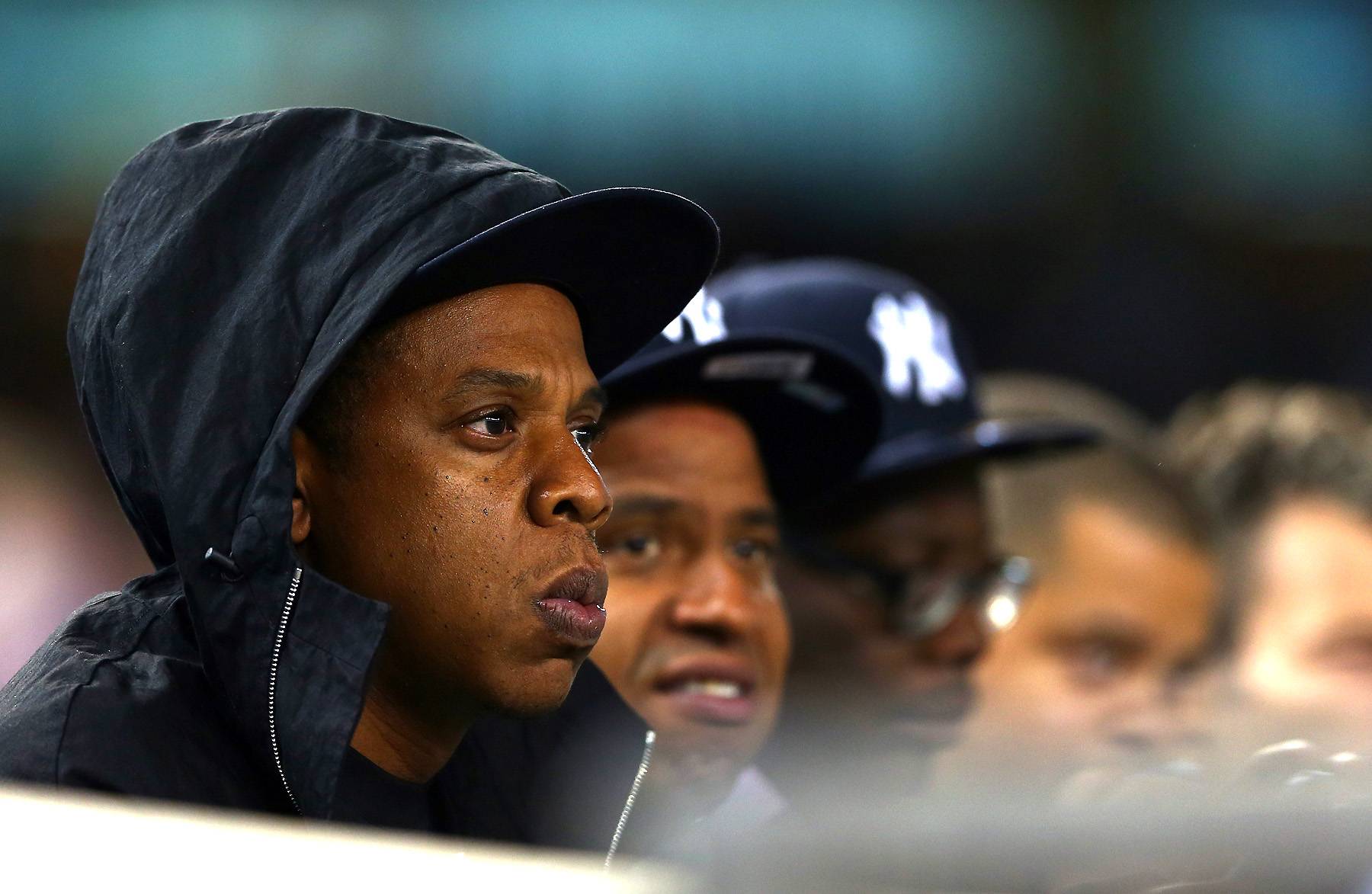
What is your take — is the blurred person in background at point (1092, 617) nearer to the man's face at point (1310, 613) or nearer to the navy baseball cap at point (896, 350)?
the man's face at point (1310, 613)

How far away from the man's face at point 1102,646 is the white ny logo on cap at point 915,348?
708 millimetres

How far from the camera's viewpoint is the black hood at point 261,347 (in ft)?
5.54

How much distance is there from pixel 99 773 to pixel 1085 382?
6.56 meters

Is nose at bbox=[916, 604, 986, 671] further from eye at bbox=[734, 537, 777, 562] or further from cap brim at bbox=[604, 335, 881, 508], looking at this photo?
eye at bbox=[734, 537, 777, 562]

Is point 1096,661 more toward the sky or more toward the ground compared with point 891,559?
more toward the ground

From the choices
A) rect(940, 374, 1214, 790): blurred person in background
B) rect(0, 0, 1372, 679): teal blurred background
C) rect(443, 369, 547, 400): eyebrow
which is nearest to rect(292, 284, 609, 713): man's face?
rect(443, 369, 547, 400): eyebrow

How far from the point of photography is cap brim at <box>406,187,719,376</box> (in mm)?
1800

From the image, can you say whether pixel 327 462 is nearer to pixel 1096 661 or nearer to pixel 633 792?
pixel 633 792

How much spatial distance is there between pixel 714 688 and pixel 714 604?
131 millimetres

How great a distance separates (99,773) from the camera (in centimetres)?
155

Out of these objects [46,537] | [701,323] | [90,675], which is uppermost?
[701,323]

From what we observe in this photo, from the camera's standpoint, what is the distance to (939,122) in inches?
324

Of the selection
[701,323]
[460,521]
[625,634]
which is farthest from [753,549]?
[460,521]

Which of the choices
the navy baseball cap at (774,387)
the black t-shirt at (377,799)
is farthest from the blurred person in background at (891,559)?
the black t-shirt at (377,799)
